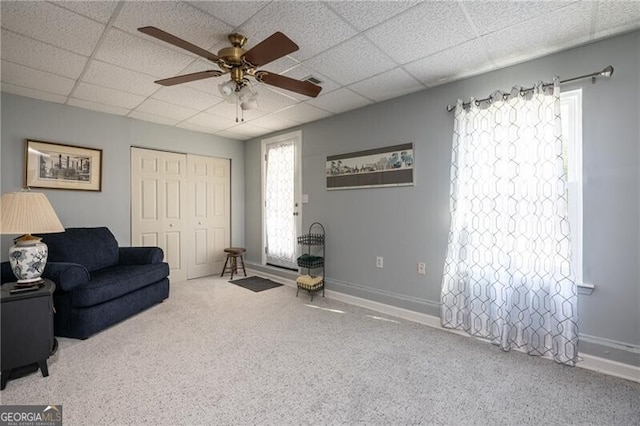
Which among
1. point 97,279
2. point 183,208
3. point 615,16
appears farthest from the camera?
point 183,208

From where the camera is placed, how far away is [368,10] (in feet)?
5.95

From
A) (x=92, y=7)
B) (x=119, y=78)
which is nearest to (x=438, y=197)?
(x=92, y=7)

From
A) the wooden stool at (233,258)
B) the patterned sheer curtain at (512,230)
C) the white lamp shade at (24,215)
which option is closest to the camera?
the white lamp shade at (24,215)

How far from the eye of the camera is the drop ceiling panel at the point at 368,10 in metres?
1.75

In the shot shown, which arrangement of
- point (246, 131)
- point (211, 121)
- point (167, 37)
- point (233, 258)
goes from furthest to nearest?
point (233, 258), point (246, 131), point (211, 121), point (167, 37)

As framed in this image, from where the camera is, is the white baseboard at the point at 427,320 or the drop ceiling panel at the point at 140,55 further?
the drop ceiling panel at the point at 140,55

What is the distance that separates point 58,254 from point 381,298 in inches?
138

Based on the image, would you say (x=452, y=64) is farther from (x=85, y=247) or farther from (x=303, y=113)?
(x=85, y=247)

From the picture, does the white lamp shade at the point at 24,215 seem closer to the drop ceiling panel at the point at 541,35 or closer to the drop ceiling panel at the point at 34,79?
the drop ceiling panel at the point at 34,79

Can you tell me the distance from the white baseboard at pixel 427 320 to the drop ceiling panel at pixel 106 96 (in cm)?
306

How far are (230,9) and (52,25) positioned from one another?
50.3 inches

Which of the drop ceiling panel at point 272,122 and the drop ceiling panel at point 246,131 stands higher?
the drop ceiling panel at point 246,131

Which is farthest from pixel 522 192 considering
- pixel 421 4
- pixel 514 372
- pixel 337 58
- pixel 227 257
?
pixel 227 257

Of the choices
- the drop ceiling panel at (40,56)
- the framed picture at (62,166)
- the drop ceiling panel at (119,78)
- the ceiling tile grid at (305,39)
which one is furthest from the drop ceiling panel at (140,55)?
the framed picture at (62,166)
